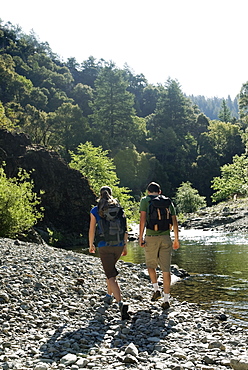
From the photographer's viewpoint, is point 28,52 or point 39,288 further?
point 28,52

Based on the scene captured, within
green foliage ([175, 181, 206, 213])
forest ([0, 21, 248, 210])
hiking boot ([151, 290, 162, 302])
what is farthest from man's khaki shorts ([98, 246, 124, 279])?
green foliage ([175, 181, 206, 213])

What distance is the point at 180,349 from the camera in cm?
549

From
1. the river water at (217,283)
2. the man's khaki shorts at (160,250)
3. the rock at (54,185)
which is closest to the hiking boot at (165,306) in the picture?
the man's khaki shorts at (160,250)

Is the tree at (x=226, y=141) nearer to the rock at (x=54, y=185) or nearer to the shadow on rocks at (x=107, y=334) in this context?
the rock at (x=54, y=185)

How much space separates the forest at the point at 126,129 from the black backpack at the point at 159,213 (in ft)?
166

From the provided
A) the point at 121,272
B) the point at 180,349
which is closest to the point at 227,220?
the point at 121,272

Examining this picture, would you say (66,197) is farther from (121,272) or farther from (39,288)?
(39,288)

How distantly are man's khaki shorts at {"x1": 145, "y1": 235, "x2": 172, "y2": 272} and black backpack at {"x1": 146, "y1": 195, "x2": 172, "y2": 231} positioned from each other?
0.26 metres

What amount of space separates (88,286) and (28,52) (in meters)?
111

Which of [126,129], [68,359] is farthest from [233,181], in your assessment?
[68,359]

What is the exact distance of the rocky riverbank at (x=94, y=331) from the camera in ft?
16.2

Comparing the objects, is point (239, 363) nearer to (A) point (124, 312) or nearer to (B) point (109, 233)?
(A) point (124, 312)

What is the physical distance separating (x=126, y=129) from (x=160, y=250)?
68889 mm

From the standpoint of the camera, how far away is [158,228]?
25.2 feet
